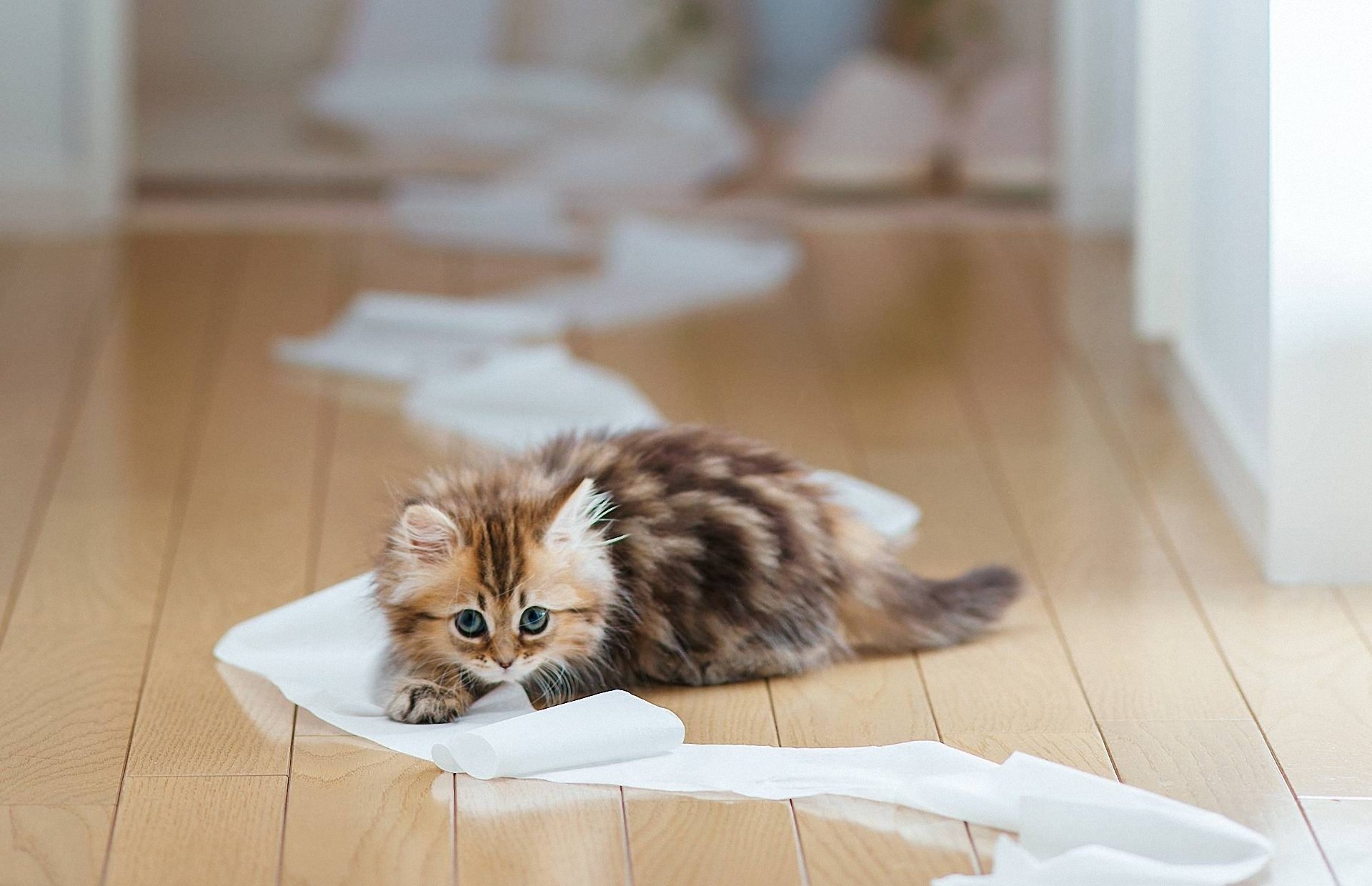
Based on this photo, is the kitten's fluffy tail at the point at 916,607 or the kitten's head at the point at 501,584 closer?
the kitten's head at the point at 501,584

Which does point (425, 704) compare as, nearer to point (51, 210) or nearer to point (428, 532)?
point (428, 532)

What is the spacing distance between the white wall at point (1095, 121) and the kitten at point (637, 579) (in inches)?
86.0

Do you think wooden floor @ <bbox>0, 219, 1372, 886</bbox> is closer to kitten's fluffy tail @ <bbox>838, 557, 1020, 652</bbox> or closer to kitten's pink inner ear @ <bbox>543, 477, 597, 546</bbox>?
kitten's fluffy tail @ <bbox>838, 557, 1020, 652</bbox>

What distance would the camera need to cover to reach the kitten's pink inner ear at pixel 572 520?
165cm

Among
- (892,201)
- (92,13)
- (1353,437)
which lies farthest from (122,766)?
(892,201)

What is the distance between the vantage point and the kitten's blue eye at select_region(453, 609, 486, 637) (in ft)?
5.37

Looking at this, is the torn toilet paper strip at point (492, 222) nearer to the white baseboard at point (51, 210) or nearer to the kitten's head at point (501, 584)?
the white baseboard at point (51, 210)

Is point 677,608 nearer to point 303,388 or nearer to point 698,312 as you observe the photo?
point 303,388

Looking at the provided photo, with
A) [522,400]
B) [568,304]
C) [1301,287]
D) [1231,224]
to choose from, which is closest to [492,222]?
[568,304]

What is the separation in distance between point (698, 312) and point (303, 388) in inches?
31.6

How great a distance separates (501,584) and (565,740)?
0.15 metres

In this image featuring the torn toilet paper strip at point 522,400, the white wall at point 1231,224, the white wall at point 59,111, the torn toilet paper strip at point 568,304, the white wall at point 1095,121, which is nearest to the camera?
the white wall at point 1231,224

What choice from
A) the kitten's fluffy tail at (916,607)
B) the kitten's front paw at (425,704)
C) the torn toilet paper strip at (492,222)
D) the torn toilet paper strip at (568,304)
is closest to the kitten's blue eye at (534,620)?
the kitten's front paw at (425,704)

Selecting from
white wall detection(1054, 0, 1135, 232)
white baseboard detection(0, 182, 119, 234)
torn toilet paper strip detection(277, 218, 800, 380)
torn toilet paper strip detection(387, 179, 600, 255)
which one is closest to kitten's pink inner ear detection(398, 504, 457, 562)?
torn toilet paper strip detection(277, 218, 800, 380)
